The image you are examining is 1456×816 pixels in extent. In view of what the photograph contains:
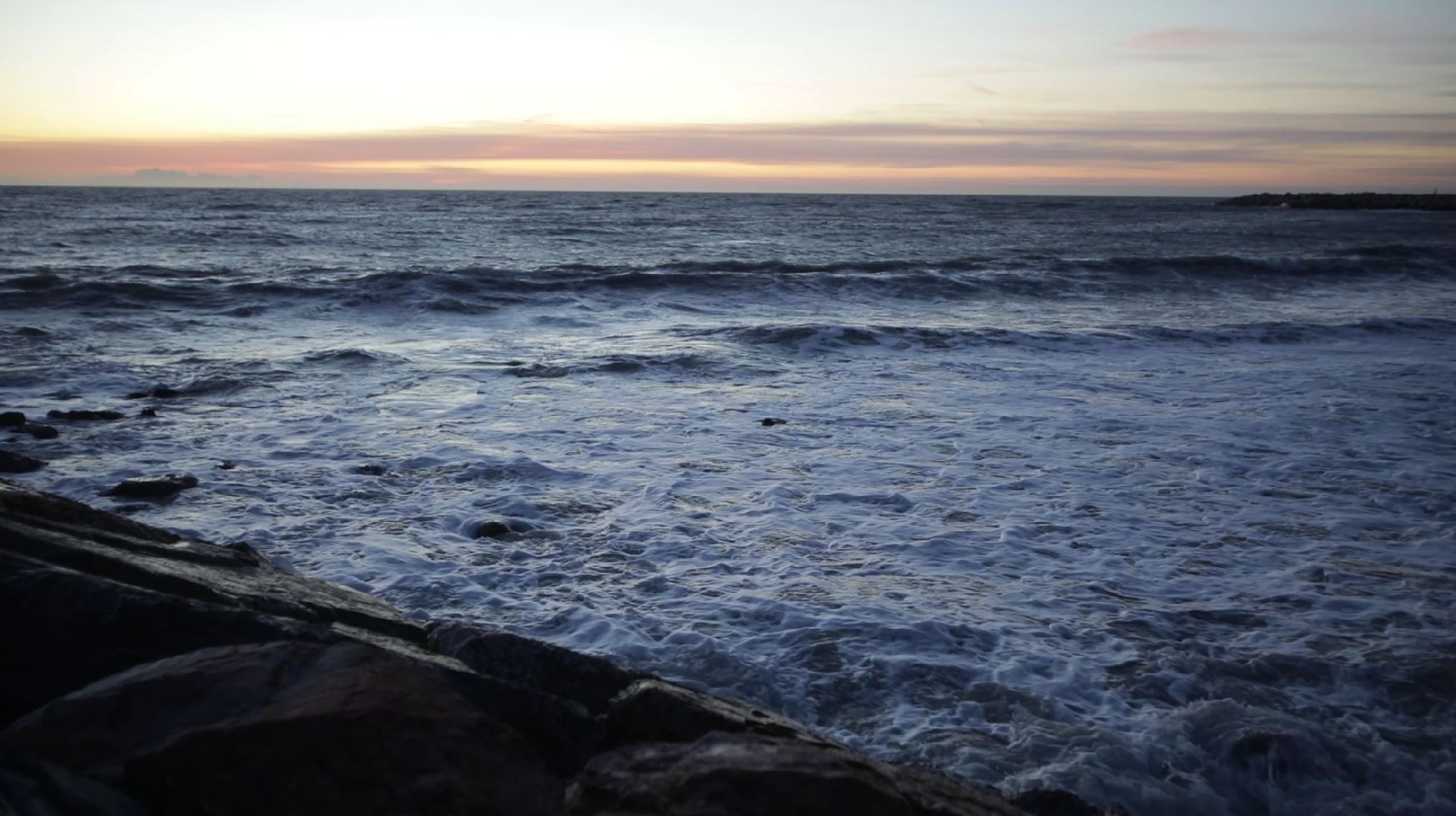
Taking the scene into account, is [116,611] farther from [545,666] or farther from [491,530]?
[491,530]

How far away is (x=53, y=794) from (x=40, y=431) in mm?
7432

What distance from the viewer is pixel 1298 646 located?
4891 mm

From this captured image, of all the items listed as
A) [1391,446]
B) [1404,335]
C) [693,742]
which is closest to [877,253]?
[1404,335]

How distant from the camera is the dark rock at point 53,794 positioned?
8.45ft

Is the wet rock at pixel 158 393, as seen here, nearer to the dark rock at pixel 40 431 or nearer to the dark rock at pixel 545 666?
the dark rock at pixel 40 431

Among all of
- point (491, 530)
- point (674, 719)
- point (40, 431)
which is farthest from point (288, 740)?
point (40, 431)

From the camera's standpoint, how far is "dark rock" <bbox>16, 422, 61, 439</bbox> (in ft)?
28.4

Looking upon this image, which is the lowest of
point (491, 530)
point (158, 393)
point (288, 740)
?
point (491, 530)

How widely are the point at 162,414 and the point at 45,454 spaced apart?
1725 mm

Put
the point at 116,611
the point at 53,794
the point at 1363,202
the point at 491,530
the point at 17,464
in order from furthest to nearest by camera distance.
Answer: the point at 1363,202 → the point at 17,464 → the point at 491,530 → the point at 116,611 → the point at 53,794

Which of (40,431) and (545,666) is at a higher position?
(545,666)

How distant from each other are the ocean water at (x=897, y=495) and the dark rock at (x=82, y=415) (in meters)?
0.32

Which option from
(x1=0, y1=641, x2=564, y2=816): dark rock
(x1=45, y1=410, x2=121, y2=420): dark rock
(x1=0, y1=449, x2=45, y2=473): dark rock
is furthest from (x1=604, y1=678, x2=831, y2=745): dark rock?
(x1=45, y1=410, x2=121, y2=420): dark rock

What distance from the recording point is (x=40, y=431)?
28.5 feet
